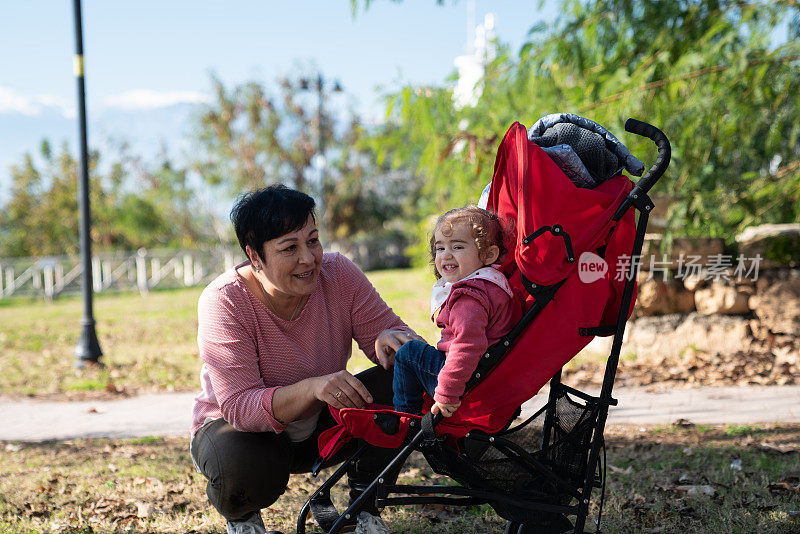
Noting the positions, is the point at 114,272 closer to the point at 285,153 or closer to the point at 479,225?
the point at 285,153

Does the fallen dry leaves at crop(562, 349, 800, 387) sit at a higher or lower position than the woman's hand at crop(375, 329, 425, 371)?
lower

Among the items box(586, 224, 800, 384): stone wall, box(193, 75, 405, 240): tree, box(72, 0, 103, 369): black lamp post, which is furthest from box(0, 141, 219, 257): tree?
box(586, 224, 800, 384): stone wall

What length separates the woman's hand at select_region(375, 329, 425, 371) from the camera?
3.00 meters

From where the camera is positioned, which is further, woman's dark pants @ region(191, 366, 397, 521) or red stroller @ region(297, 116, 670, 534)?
woman's dark pants @ region(191, 366, 397, 521)

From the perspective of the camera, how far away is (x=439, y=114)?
22.3 feet

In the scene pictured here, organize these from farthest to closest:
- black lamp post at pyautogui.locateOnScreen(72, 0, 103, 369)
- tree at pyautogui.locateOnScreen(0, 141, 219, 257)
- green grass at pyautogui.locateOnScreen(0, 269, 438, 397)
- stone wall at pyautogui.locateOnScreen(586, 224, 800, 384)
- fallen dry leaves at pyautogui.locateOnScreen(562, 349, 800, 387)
→ tree at pyautogui.locateOnScreen(0, 141, 219, 257), black lamp post at pyautogui.locateOnScreen(72, 0, 103, 369), green grass at pyautogui.locateOnScreen(0, 269, 438, 397), stone wall at pyautogui.locateOnScreen(586, 224, 800, 384), fallen dry leaves at pyautogui.locateOnScreen(562, 349, 800, 387)

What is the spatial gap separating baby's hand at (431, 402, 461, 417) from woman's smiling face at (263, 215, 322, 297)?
781mm

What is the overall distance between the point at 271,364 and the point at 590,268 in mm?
1306

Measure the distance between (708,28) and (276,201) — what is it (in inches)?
198

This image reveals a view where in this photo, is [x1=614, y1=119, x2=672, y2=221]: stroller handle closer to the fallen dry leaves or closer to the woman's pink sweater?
Answer: the woman's pink sweater

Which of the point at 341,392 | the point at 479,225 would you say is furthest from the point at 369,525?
the point at 479,225

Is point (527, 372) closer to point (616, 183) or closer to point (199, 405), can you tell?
point (616, 183)

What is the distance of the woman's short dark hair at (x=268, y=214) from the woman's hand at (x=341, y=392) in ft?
1.81

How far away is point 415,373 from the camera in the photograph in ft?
8.55
